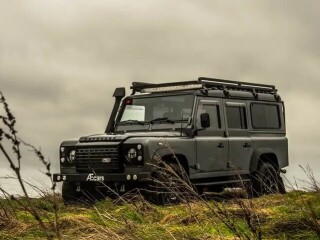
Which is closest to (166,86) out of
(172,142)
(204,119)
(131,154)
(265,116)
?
(204,119)

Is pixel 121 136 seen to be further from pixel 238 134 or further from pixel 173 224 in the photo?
pixel 173 224

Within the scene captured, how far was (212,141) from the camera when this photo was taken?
10.6 m

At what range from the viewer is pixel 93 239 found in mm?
4391

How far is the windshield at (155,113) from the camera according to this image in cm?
1020

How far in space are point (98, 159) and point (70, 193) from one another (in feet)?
3.03

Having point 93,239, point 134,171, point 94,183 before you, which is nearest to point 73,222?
point 93,239

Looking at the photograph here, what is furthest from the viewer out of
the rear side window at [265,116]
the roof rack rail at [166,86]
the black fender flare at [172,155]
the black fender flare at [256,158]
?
the rear side window at [265,116]

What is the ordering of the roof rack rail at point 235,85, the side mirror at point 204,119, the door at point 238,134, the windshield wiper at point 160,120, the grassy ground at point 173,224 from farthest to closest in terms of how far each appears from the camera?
1. the door at point 238,134
2. the roof rack rail at point 235,85
3. the windshield wiper at point 160,120
4. the side mirror at point 204,119
5. the grassy ground at point 173,224

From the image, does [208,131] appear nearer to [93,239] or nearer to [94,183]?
[94,183]

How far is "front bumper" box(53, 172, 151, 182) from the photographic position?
9.13 metres

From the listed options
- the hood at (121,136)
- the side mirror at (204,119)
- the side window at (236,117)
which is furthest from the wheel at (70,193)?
the side window at (236,117)

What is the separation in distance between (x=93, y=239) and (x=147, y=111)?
6.37 meters

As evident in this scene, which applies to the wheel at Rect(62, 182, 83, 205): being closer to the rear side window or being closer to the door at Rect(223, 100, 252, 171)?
the door at Rect(223, 100, 252, 171)

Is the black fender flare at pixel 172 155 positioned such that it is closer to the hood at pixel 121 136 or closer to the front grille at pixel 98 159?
the hood at pixel 121 136
